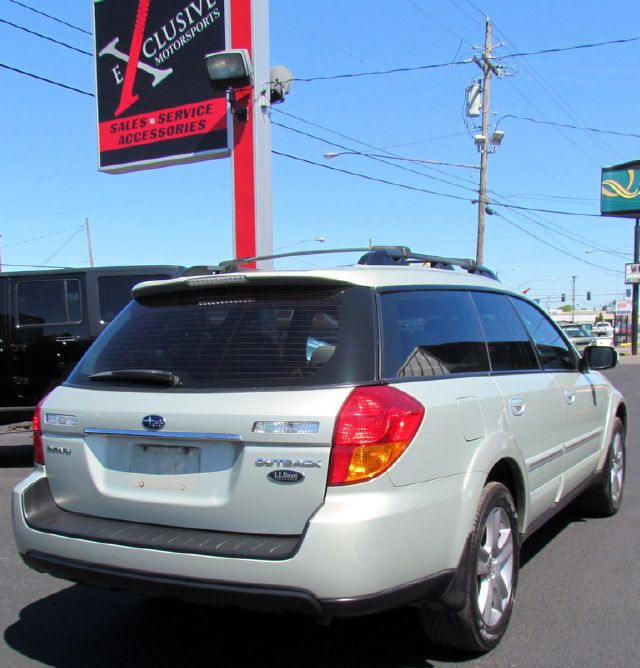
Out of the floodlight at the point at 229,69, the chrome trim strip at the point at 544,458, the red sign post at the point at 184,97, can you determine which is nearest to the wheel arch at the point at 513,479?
the chrome trim strip at the point at 544,458

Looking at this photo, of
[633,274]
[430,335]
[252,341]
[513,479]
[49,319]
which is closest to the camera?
[252,341]

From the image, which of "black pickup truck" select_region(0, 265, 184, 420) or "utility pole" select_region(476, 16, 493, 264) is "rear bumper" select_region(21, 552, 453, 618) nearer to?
"black pickup truck" select_region(0, 265, 184, 420)

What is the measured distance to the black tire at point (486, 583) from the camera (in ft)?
10.4

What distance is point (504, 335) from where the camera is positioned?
4.19 metres

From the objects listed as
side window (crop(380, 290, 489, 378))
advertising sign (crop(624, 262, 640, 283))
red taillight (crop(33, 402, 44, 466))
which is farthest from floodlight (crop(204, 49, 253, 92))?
advertising sign (crop(624, 262, 640, 283))

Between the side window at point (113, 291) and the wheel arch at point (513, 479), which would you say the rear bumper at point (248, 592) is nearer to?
the wheel arch at point (513, 479)

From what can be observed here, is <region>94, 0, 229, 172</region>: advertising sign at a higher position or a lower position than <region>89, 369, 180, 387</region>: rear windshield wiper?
higher

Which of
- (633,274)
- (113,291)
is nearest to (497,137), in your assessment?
(633,274)

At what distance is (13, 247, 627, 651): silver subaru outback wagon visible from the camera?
2.75m

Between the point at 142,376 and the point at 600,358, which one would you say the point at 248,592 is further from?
the point at 600,358

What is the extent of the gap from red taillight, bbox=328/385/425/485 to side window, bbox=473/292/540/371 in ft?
3.79

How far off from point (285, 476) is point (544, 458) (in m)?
1.97

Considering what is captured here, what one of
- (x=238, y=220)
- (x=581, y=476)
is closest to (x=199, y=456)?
(x=581, y=476)

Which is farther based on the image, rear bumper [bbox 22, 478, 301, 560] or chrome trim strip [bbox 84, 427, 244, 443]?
chrome trim strip [bbox 84, 427, 244, 443]
